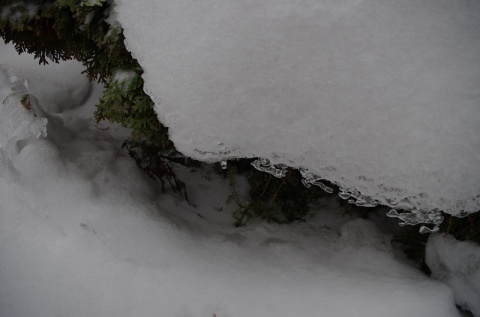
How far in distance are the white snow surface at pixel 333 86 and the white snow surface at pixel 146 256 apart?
390mm

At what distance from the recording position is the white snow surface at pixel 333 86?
1.05m

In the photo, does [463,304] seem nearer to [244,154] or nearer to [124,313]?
[244,154]

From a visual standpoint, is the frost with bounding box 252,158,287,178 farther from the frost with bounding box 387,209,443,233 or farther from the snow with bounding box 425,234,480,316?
the snow with bounding box 425,234,480,316

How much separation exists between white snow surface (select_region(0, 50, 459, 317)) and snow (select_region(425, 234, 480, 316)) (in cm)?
6

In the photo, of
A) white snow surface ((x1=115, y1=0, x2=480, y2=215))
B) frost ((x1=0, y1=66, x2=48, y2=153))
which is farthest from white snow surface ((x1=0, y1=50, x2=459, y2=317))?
white snow surface ((x1=115, y1=0, x2=480, y2=215))

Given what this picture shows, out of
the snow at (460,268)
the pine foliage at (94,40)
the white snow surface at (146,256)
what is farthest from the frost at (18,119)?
the snow at (460,268)

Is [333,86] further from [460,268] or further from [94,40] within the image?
[94,40]

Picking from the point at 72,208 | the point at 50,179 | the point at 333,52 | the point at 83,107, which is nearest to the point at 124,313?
the point at 72,208

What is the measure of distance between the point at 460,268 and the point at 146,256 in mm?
1178

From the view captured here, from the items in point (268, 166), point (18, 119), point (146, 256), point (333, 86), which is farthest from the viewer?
point (18, 119)

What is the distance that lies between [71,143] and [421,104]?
166 cm

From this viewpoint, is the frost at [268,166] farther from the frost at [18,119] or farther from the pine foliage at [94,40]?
the frost at [18,119]

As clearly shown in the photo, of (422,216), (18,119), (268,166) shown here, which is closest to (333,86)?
(268,166)

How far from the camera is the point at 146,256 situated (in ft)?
4.91
